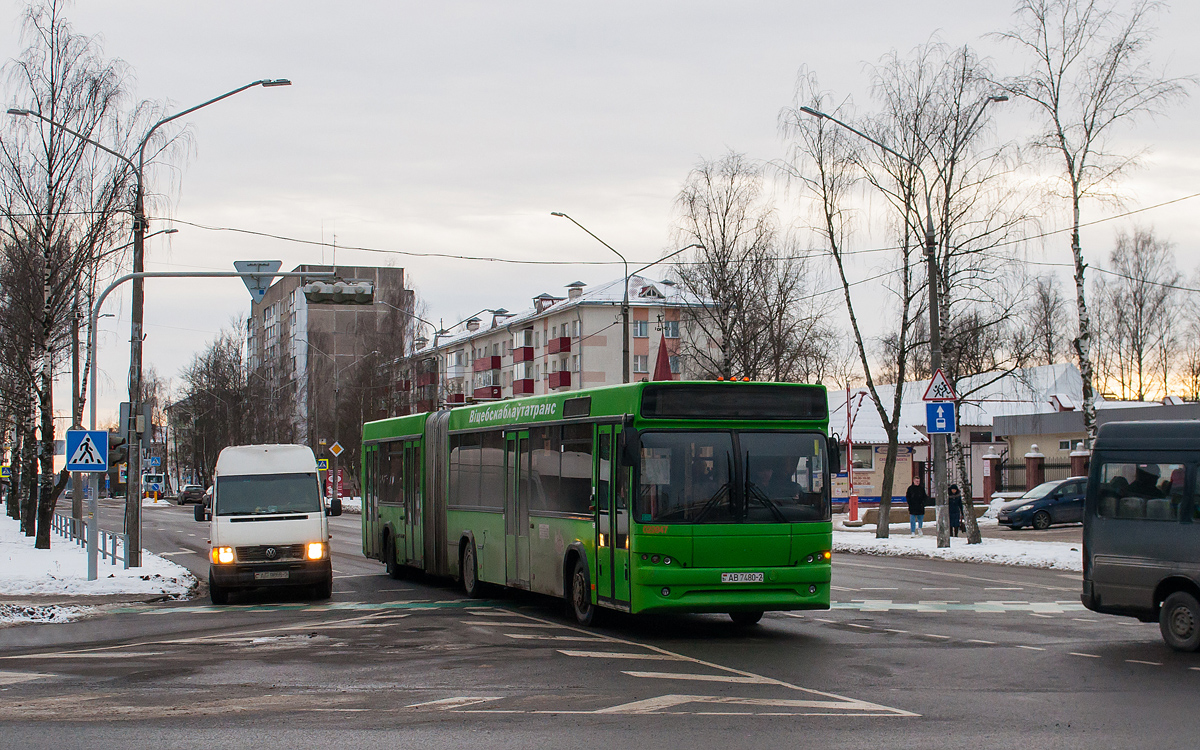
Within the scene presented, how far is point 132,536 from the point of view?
25.1 m

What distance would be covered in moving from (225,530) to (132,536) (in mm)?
6687

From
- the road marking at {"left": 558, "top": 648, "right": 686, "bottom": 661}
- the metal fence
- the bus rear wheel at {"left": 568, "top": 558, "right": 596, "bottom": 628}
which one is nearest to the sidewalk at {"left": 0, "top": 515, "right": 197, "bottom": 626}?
the metal fence

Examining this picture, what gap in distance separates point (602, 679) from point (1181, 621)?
5689mm

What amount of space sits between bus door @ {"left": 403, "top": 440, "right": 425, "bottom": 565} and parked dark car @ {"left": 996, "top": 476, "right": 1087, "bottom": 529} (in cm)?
2342

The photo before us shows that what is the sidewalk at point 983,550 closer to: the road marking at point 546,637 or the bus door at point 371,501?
the bus door at point 371,501

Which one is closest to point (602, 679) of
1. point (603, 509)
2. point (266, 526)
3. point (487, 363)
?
point (603, 509)

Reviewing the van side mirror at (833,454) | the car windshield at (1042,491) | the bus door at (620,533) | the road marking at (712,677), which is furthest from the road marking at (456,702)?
the car windshield at (1042,491)

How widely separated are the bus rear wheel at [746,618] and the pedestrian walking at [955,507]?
2007 cm

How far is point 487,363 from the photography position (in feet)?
340

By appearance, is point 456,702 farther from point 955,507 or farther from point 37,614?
point 955,507

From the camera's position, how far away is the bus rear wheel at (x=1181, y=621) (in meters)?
12.2

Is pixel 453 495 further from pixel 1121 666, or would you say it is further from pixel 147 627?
pixel 1121 666

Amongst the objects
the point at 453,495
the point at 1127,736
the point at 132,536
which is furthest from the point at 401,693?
the point at 132,536

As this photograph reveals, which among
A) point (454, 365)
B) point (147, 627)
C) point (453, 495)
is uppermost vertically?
point (454, 365)
